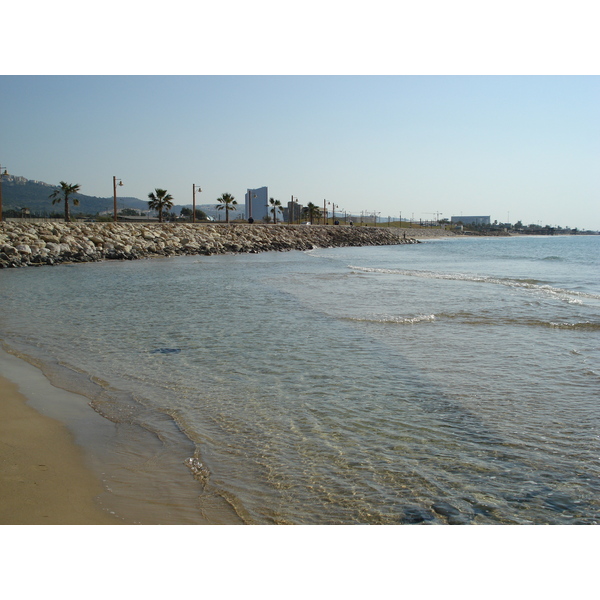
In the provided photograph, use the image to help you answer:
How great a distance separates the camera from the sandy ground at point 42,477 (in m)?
→ 3.87

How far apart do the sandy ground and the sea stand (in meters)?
0.16

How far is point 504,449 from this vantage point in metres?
5.23

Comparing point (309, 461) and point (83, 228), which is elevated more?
point (83, 228)

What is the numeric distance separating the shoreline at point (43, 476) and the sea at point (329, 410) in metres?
0.15

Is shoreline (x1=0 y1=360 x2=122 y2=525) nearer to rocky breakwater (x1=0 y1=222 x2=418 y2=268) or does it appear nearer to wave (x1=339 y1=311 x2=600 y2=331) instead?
wave (x1=339 y1=311 x2=600 y2=331)

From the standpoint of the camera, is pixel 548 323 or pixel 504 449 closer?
pixel 504 449

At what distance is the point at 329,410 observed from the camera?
6.37 m

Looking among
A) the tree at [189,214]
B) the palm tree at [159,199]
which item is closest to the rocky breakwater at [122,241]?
the palm tree at [159,199]

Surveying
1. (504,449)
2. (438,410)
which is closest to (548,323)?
(438,410)

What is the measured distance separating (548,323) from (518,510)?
9.82m

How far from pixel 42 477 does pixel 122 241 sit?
4004 centimetres

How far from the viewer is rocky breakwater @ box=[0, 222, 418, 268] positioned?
3256 cm

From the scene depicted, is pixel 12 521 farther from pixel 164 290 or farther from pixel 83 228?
pixel 83 228

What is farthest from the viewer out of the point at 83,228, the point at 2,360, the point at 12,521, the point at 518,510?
the point at 83,228
